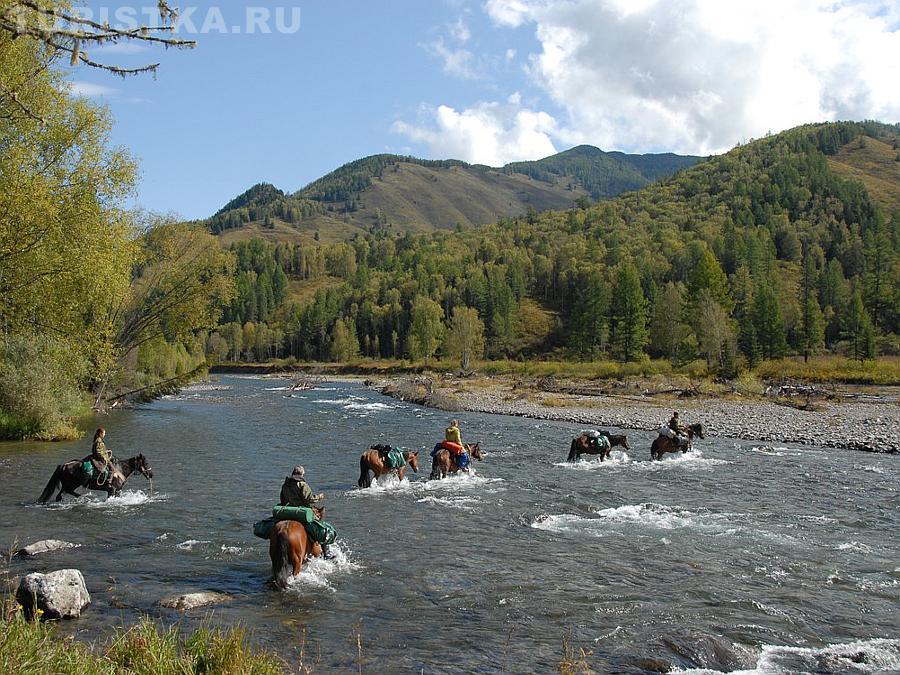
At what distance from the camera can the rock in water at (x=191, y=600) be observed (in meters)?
9.81

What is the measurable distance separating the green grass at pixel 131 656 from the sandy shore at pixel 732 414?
97.1 feet

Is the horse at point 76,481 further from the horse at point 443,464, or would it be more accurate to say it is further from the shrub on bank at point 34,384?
the shrub on bank at point 34,384

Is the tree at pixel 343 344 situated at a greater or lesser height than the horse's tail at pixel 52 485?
greater

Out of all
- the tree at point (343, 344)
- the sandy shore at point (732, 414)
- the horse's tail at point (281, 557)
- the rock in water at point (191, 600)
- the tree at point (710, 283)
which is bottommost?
the sandy shore at point (732, 414)

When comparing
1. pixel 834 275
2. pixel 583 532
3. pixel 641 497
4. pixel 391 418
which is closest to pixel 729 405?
pixel 391 418

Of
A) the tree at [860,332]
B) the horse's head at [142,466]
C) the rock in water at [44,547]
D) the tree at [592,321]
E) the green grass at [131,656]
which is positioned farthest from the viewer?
the tree at [592,321]

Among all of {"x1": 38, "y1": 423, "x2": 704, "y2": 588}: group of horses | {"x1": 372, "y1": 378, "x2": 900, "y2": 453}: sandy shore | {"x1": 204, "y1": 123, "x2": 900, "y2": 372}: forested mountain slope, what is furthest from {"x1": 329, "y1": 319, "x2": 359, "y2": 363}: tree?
{"x1": 38, "y1": 423, "x2": 704, "y2": 588}: group of horses

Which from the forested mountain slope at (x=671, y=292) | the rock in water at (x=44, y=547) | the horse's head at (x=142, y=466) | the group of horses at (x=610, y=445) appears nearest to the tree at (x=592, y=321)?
the forested mountain slope at (x=671, y=292)

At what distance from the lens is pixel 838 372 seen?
6869cm

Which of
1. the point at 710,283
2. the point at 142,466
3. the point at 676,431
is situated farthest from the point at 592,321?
the point at 142,466

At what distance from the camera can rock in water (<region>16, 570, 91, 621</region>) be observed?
8977mm

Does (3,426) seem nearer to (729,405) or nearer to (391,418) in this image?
(391,418)

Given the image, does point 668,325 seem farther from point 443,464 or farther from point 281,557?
point 281,557

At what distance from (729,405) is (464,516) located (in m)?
38.1
